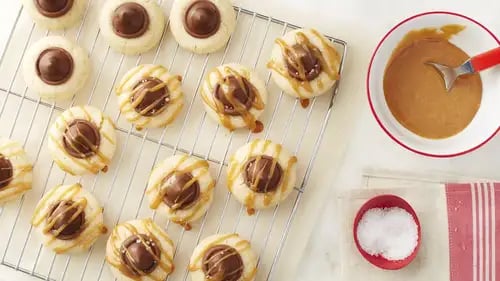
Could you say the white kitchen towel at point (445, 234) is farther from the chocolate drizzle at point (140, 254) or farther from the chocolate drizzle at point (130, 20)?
the chocolate drizzle at point (130, 20)

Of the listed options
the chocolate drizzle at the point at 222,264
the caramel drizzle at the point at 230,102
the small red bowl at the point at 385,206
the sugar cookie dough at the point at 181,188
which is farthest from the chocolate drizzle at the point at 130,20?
the small red bowl at the point at 385,206

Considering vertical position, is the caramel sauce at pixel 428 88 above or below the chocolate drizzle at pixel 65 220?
above

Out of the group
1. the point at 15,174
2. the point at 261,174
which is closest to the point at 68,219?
the point at 15,174

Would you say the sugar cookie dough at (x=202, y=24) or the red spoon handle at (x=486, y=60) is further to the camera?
the sugar cookie dough at (x=202, y=24)

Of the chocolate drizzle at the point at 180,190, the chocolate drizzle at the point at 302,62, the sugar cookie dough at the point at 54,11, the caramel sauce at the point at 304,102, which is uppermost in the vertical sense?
the chocolate drizzle at the point at 302,62

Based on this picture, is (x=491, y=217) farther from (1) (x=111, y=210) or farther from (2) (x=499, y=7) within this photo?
(1) (x=111, y=210)

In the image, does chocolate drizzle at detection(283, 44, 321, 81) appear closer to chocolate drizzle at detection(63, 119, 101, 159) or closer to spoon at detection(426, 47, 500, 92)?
spoon at detection(426, 47, 500, 92)

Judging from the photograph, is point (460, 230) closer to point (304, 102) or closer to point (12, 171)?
point (304, 102)
